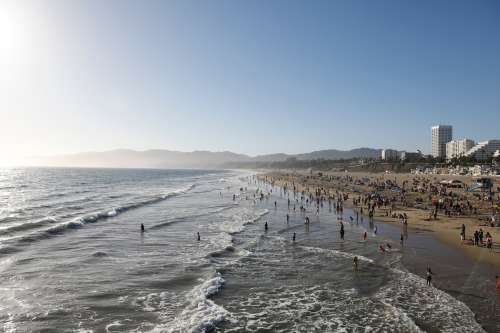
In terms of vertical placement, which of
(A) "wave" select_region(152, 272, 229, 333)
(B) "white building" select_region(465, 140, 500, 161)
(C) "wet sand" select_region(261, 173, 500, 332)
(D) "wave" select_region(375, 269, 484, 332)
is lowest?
(A) "wave" select_region(152, 272, 229, 333)

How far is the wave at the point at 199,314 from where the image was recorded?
48.2 feet

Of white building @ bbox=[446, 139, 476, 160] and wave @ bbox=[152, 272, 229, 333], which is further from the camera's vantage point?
white building @ bbox=[446, 139, 476, 160]

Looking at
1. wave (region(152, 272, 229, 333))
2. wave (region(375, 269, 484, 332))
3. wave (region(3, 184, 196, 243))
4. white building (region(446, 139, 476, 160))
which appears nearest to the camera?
wave (region(152, 272, 229, 333))

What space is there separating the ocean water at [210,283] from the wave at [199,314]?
4 centimetres

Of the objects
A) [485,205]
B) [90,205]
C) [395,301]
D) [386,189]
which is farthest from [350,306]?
[386,189]

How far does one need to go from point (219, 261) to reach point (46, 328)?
11.3 meters

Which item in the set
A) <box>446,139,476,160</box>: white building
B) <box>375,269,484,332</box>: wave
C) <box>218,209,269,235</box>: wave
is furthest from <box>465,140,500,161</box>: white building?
<box>375,269,484,332</box>: wave

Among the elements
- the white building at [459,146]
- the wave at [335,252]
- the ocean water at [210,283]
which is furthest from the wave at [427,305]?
the white building at [459,146]

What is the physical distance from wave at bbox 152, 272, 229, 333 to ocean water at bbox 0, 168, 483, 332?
4cm

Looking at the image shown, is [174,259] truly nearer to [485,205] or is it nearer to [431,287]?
[431,287]

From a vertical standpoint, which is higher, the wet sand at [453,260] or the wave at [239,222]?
the wet sand at [453,260]

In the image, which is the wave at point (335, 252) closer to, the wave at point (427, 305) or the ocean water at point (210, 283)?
the ocean water at point (210, 283)

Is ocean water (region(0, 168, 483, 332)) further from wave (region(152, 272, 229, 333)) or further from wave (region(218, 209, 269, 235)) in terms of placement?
wave (region(218, 209, 269, 235))

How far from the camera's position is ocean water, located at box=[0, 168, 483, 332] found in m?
15.3
